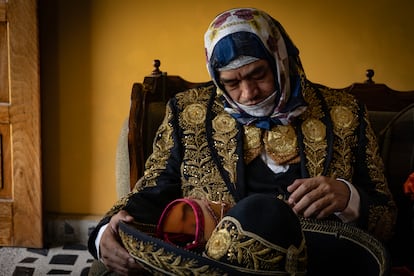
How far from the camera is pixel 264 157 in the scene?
1474 millimetres

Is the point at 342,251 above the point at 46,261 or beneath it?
above

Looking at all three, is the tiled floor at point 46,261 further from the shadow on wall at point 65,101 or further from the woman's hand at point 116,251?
the woman's hand at point 116,251

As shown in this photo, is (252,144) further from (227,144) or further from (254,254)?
(254,254)

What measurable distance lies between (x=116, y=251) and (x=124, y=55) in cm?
151

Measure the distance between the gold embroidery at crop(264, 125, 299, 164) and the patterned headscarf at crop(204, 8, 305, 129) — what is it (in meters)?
0.03

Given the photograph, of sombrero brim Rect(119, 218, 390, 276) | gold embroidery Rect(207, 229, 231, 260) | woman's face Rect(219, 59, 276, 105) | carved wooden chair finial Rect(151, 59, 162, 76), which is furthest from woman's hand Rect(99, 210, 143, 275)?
carved wooden chair finial Rect(151, 59, 162, 76)

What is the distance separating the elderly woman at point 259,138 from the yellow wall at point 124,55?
3.01 feet

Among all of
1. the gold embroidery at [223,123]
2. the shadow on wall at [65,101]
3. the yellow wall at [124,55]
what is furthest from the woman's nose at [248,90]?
the shadow on wall at [65,101]

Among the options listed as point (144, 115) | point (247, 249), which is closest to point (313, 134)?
point (144, 115)

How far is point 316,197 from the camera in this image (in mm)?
1249

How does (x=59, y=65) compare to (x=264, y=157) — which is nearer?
(x=264, y=157)

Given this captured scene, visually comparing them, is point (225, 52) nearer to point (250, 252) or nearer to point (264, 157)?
point (264, 157)

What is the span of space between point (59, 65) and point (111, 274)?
5.28 ft

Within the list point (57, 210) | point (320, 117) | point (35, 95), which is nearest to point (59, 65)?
point (35, 95)
